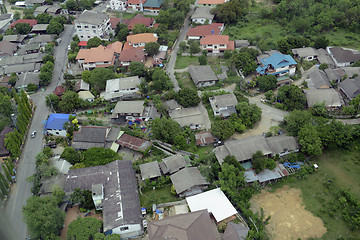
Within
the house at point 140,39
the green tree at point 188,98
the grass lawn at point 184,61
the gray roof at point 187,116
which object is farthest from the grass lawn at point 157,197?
the house at point 140,39

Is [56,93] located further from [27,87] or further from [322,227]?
[322,227]

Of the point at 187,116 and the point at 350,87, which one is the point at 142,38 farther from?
the point at 350,87

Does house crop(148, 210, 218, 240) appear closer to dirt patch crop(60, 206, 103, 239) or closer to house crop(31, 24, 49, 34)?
dirt patch crop(60, 206, 103, 239)

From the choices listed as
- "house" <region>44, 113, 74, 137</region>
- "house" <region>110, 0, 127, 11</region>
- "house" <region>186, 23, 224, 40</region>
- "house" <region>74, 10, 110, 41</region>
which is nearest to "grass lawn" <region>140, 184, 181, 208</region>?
"house" <region>44, 113, 74, 137</region>

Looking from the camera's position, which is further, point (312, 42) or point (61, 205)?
point (312, 42)

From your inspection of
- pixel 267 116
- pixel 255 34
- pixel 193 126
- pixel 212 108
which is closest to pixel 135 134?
pixel 193 126
